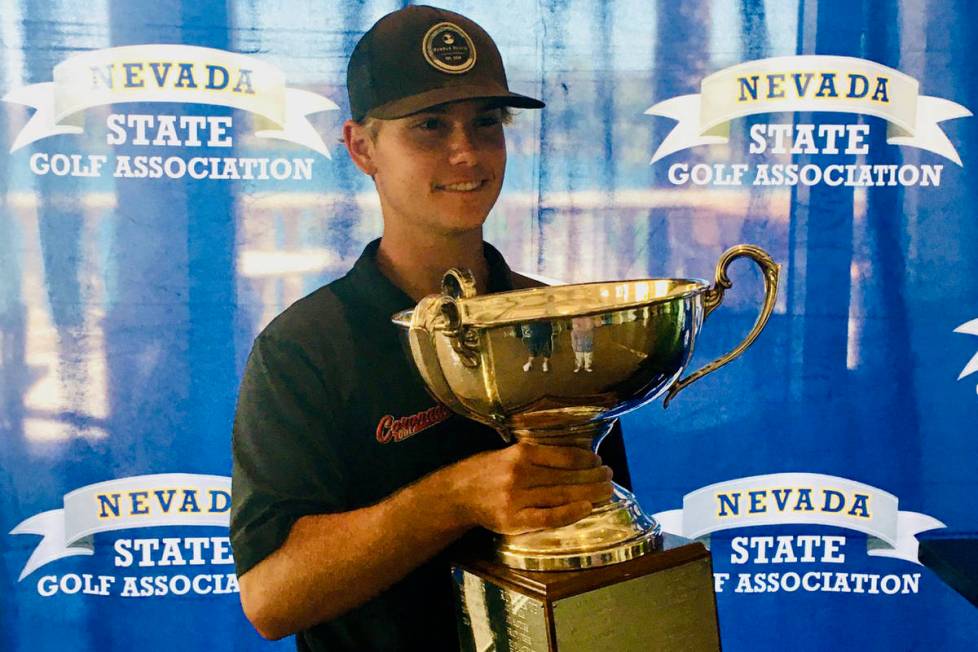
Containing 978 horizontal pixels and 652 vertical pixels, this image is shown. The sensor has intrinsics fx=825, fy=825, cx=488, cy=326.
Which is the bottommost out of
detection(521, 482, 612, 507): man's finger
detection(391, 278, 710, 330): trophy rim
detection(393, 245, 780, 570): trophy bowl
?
detection(521, 482, 612, 507): man's finger

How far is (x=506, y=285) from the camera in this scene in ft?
5.32

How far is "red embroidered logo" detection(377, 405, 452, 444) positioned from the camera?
128cm

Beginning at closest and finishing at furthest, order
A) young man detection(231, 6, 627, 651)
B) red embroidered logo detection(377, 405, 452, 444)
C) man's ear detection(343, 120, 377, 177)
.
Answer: young man detection(231, 6, 627, 651) → red embroidered logo detection(377, 405, 452, 444) → man's ear detection(343, 120, 377, 177)

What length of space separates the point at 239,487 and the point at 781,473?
1.22 meters

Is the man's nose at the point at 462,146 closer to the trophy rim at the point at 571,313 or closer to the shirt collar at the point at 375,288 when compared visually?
the shirt collar at the point at 375,288

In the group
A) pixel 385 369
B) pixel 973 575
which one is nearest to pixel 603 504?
pixel 385 369

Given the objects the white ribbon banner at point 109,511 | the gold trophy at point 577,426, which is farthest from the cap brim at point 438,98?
the white ribbon banner at point 109,511

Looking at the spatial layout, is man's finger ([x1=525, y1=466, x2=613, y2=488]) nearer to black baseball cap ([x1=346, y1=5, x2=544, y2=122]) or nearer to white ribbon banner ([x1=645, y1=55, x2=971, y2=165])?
black baseball cap ([x1=346, y1=5, x2=544, y2=122])

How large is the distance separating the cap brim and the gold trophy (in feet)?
1.42

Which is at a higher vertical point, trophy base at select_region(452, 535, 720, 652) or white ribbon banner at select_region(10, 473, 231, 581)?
trophy base at select_region(452, 535, 720, 652)

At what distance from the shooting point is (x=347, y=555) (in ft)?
3.47

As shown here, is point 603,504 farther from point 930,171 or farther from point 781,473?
point 930,171

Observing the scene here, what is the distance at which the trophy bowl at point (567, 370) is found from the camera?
828 millimetres

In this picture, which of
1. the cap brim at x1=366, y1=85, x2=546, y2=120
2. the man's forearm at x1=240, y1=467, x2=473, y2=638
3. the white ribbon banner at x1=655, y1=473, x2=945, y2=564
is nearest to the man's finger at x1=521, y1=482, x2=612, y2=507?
the man's forearm at x1=240, y1=467, x2=473, y2=638
